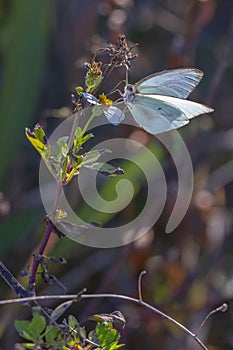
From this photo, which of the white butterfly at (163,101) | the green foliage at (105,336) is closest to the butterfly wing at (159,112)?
the white butterfly at (163,101)

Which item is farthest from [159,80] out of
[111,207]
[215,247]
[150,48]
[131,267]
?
[150,48]

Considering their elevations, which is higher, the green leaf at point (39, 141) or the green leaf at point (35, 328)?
the green leaf at point (39, 141)

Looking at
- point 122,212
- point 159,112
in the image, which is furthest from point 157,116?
point 122,212

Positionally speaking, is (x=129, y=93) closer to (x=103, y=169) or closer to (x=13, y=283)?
(x=103, y=169)

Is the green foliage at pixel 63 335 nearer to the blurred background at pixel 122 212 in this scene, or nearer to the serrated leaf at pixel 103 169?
the serrated leaf at pixel 103 169

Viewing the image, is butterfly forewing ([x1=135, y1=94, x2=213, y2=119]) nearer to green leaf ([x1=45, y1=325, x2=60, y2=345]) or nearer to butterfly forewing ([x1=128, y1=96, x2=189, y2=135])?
butterfly forewing ([x1=128, y1=96, x2=189, y2=135])

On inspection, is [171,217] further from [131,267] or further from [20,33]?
[20,33]

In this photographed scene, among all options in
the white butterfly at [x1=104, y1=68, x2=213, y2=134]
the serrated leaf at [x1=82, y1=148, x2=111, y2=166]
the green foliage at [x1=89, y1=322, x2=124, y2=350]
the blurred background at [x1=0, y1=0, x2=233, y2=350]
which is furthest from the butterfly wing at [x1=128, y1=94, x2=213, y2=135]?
the blurred background at [x1=0, y1=0, x2=233, y2=350]
